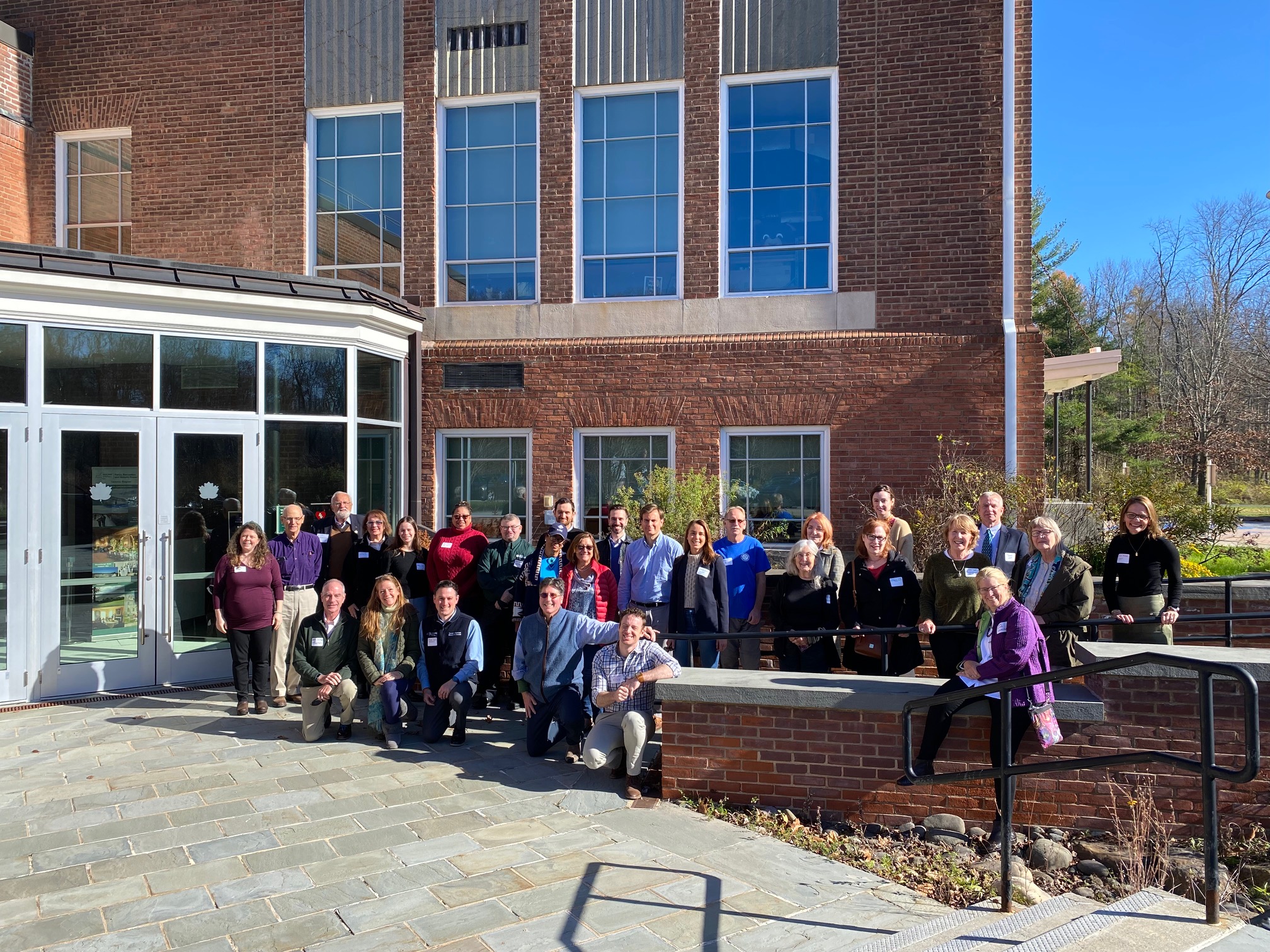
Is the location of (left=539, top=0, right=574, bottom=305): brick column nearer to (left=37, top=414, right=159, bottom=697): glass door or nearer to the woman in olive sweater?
(left=37, top=414, right=159, bottom=697): glass door

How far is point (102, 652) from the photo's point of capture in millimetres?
8625

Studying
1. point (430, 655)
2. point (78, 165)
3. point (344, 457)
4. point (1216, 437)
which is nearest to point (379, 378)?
point (344, 457)

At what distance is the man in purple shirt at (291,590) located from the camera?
8.44 meters

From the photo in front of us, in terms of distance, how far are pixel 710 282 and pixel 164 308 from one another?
19.7 feet

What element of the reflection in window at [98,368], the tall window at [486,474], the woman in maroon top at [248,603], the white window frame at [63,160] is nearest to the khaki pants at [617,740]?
the woman in maroon top at [248,603]

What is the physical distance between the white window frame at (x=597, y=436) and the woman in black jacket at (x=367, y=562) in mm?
3429

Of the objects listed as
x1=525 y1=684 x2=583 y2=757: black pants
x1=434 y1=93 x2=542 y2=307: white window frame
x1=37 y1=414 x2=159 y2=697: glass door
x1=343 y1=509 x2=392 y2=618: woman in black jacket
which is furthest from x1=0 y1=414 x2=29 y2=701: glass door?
x1=434 y1=93 x2=542 y2=307: white window frame

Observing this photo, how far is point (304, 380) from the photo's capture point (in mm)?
9898

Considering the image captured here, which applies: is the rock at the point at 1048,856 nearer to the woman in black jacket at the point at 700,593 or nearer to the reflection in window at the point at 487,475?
the woman in black jacket at the point at 700,593

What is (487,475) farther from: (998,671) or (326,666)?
(998,671)

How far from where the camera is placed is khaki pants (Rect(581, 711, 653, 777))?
19.8 ft

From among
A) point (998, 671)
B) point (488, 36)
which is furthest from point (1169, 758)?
point (488, 36)

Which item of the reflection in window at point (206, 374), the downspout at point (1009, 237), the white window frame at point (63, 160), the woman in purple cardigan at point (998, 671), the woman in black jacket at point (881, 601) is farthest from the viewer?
the white window frame at point (63, 160)

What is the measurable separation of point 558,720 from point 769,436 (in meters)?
5.67
